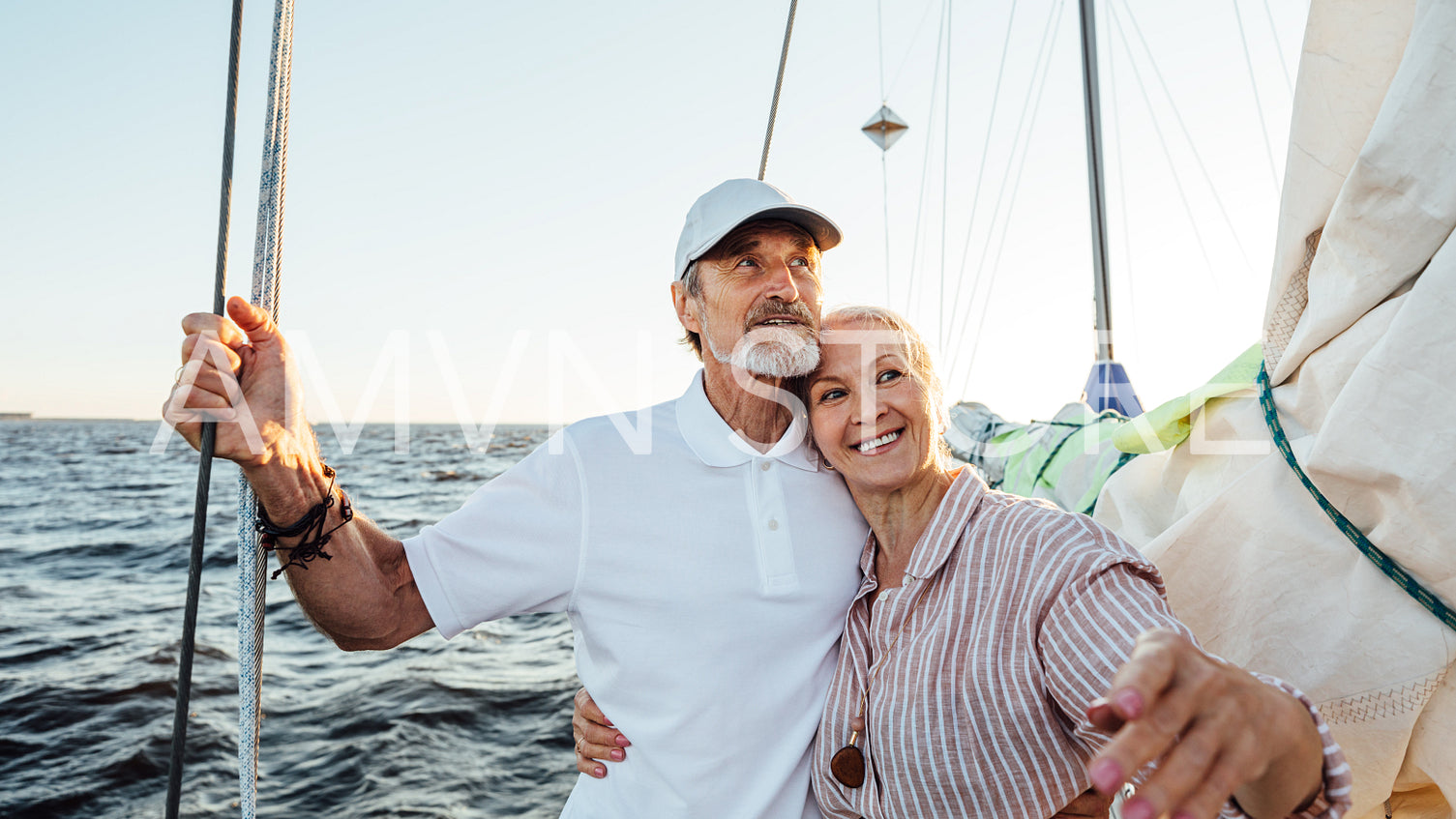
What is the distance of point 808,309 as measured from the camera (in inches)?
81.7

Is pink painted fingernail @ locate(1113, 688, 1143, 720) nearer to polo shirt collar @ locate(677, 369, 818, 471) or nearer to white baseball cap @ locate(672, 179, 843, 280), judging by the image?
polo shirt collar @ locate(677, 369, 818, 471)

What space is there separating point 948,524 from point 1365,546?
26.1 inches

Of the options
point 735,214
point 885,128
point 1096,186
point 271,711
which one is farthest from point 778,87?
point 885,128

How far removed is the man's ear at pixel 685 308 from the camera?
2.32 m

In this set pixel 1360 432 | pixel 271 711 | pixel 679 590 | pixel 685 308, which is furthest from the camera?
pixel 271 711

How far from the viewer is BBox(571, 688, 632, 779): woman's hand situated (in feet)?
5.98

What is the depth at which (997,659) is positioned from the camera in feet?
4.49

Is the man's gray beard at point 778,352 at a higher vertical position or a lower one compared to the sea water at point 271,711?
higher

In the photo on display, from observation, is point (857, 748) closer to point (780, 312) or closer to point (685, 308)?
point (780, 312)

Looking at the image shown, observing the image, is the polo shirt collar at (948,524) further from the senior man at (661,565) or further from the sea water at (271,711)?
the sea water at (271,711)

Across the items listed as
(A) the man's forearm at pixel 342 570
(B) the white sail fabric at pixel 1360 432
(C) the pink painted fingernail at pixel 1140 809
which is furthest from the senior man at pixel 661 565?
(C) the pink painted fingernail at pixel 1140 809

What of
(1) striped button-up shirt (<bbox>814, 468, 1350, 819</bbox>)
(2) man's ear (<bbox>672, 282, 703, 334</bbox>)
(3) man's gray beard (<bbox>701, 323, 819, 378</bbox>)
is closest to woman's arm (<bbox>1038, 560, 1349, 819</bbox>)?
(1) striped button-up shirt (<bbox>814, 468, 1350, 819</bbox>)

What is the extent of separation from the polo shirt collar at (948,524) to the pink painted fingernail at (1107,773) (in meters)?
0.84

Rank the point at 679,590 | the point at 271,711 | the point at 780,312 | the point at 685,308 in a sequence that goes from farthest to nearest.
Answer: the point at 271,711 → the point at 685,308 → the point at 780,312 → the point at 679,590
